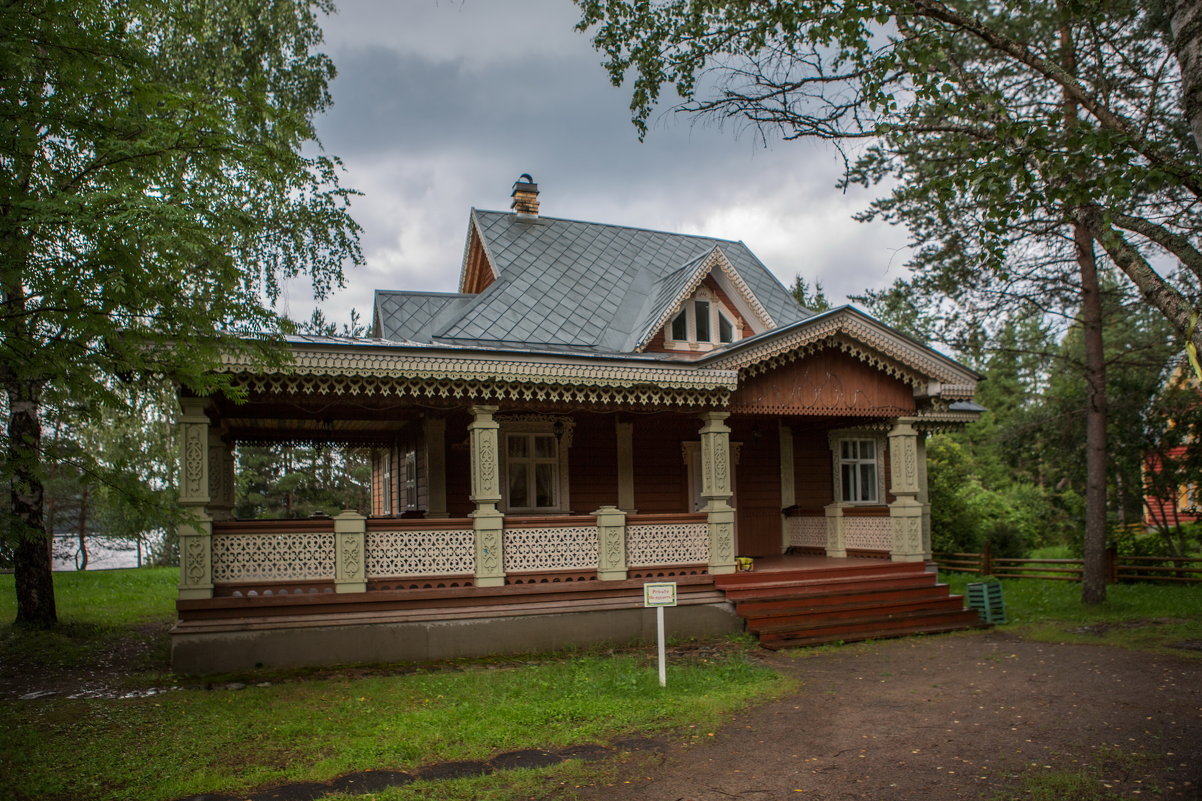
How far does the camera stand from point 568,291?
1642cm

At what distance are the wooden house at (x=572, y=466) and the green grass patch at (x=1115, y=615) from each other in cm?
166

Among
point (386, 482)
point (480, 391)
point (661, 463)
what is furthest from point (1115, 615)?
point (386, 482)

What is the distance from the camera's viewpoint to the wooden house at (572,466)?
10.8 meters

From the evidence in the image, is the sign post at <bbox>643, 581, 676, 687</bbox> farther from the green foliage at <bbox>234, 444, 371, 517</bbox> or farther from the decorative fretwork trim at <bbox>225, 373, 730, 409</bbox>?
the green foliage at <bbox>234, 444, 371, 517</bbox>

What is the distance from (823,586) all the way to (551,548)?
14.3 ft

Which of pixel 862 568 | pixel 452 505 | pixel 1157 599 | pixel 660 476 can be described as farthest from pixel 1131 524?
pixel 452 505

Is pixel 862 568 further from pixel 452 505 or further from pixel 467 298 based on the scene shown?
pixel 467 298

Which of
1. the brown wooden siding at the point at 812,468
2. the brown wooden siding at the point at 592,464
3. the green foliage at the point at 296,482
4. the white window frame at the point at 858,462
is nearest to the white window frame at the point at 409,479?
the brown wooden siding at the point at 592,464

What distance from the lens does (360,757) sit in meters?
6.88

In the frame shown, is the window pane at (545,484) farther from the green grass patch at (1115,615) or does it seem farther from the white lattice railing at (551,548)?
the green grass patch at (1115,615)

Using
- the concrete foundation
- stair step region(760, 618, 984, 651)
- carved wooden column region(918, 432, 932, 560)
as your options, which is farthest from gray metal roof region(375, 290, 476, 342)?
carved wooden column region(918, 432, 932, 560)

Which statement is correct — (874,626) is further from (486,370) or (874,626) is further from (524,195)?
(524,195)

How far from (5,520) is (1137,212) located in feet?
44.3

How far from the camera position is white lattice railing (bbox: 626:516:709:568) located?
12.6 metres
